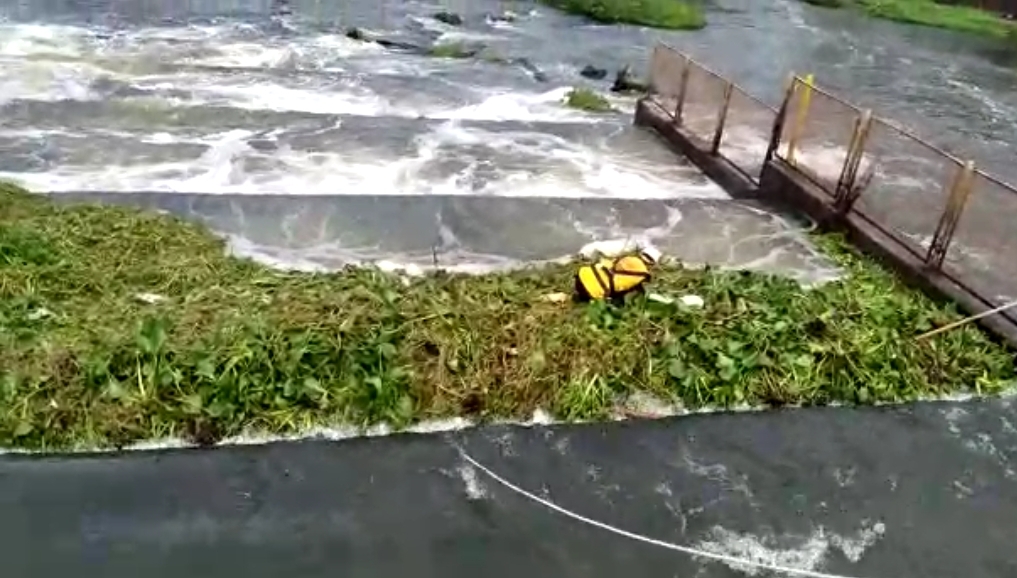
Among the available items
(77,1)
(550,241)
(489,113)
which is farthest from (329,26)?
(550,241)

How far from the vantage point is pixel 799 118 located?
10.4 meters

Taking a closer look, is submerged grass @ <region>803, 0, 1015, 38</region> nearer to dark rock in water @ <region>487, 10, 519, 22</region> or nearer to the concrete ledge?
dark rock in water @ <region>487, 10, 519, 22</region>

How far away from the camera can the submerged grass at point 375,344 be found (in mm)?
6203

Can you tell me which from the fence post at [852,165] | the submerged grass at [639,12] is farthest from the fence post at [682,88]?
the submerged grass at [639,12]

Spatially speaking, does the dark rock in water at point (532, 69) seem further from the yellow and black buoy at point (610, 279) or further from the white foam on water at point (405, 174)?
the yellow and black buoy at point (610, 279)

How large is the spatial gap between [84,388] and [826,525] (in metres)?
4.52

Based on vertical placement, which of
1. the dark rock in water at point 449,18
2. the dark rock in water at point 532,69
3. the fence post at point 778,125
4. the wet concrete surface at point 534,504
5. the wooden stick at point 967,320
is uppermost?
the fence post at point 778,125

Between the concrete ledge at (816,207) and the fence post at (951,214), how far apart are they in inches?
4.9

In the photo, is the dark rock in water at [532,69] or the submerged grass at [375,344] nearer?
the submerged grass at [375,344]

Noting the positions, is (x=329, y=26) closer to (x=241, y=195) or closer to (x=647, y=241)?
(x=241, y=195)

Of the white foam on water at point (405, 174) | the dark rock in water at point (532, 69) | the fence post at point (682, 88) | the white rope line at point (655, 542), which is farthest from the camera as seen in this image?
the dark rock in water at point (532, 69)

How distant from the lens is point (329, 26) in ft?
67.9

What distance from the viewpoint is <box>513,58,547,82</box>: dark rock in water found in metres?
17.7

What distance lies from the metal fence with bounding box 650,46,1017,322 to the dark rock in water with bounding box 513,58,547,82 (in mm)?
4194
